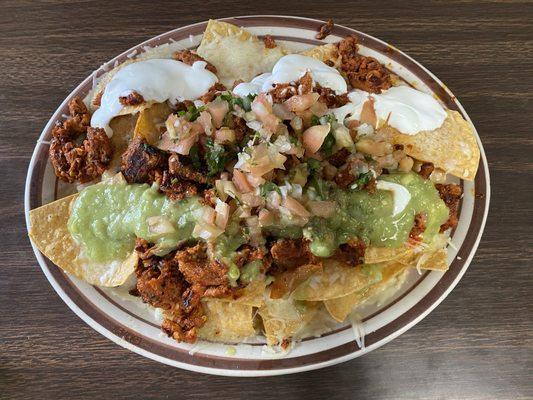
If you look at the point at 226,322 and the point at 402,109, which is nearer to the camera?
the point at 226,322

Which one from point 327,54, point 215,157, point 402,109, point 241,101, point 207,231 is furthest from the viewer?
point 327,54

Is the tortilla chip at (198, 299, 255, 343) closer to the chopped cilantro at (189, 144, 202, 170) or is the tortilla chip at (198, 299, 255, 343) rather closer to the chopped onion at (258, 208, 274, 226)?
the chopped onion at (258, 208, 274, 226)

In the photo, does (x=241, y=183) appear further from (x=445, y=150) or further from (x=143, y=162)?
(x=445, y=150)

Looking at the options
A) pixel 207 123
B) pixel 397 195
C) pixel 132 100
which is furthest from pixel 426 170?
pixel 132 100

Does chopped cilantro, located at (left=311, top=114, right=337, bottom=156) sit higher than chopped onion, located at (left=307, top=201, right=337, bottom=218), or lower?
higher

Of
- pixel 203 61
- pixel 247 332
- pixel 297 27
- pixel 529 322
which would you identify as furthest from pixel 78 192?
pixel 529 322

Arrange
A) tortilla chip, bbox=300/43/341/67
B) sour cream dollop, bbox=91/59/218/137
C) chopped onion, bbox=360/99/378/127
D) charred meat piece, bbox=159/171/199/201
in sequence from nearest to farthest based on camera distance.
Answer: charred meat piece, bbox=159/171/199/201 → chopped onion, bbox=360/99/378/127 → sour cream dollop, bbox=91/59/218/137 → tortilla chip, bbox=300/43/341/67

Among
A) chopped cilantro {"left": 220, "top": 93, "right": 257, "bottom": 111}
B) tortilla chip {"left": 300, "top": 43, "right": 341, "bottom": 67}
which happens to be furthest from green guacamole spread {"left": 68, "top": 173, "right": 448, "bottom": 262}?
tortilla chip {"left": 300, "top": 43, "right": 341, "bottom": 67}

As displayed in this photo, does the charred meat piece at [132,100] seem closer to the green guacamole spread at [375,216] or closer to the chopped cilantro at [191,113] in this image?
the chopped cilantro at [191,113]
